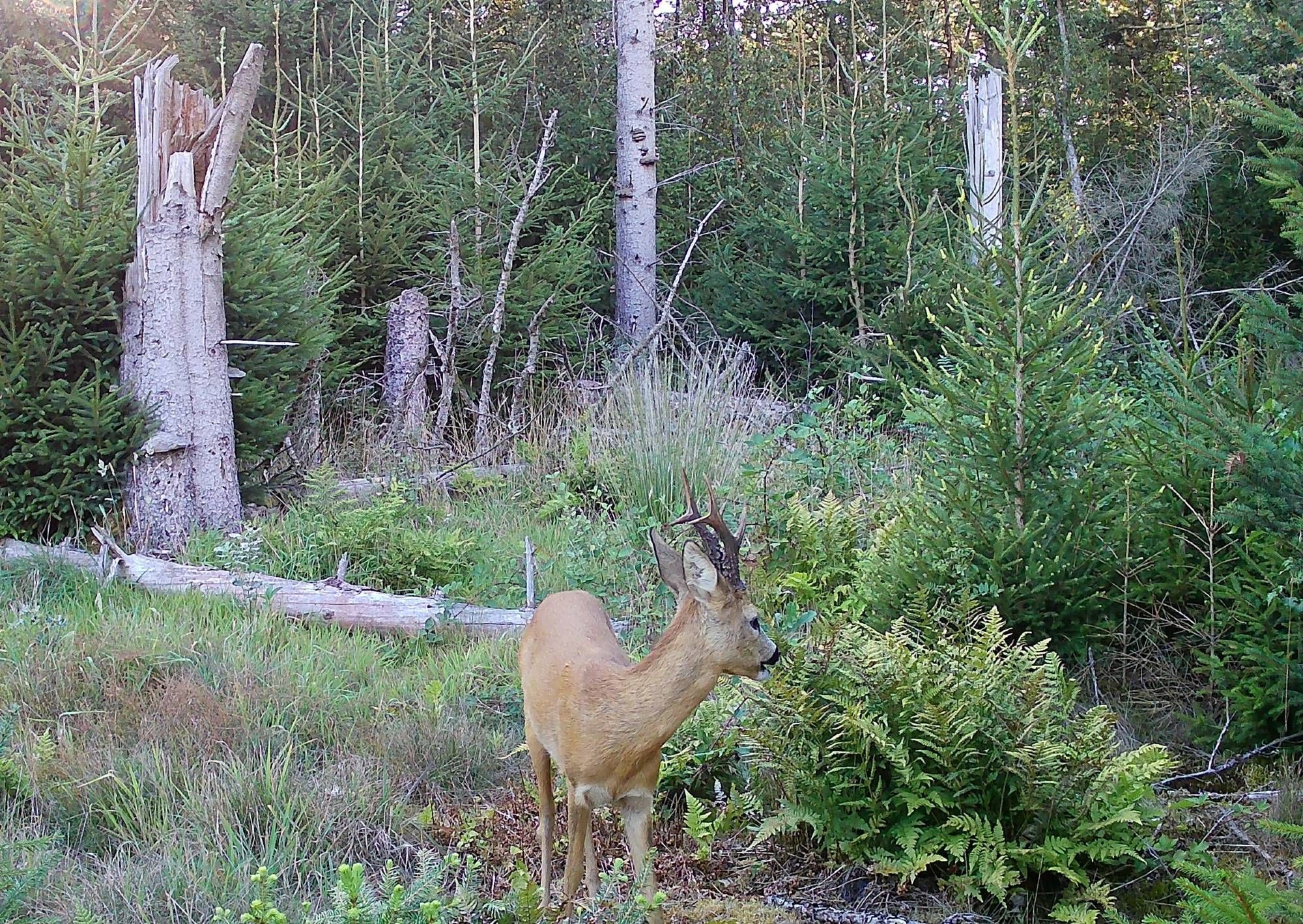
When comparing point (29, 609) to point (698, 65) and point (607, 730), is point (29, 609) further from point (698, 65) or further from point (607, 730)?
point (698, 65)

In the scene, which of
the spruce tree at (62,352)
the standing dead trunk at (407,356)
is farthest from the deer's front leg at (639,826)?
the standing dead trunk at (407,356)

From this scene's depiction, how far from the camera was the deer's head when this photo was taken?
299 centimetres

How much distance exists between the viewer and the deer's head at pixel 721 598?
9.82 feet

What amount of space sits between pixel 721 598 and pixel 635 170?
11.3m

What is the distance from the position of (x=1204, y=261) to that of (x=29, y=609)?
1404 centimetres

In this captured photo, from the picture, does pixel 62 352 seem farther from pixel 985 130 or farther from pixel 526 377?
pixel 985 130

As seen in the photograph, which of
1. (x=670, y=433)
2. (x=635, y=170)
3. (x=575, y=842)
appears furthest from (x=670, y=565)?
(x=635, y=170)

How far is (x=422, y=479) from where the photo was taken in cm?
901

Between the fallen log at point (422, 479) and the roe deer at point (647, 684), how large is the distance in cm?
517

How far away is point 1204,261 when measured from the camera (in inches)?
590

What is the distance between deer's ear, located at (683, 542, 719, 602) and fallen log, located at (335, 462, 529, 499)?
219 inches

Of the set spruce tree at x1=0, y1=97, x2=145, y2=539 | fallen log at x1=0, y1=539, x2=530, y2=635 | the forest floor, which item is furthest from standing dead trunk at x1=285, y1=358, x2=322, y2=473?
the forest floor

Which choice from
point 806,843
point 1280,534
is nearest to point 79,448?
point 806,843

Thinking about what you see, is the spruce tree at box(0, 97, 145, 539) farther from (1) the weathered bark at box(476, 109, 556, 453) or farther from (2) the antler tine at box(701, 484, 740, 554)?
(2) the antler tine at box(701, 484, 740, 554)
